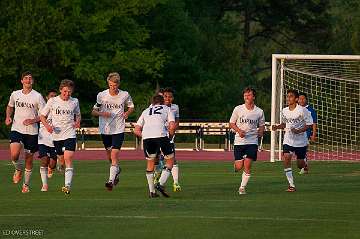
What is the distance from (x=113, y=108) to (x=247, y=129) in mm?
2590

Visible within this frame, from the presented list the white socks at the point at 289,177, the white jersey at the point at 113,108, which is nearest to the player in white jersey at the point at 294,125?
the white socks at the point at 289,177

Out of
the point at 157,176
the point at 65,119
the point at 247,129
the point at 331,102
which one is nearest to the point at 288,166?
the point at 247,129

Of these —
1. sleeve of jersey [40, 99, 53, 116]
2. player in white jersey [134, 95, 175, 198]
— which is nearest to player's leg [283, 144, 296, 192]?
player in white jersey [134, 95, 175, 198]

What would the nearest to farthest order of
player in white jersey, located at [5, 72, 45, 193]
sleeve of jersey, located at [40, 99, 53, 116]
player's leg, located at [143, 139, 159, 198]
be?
player's leg, located at [143, 139, 159, 198] → sleeve of jersey, located at [40, 99, 53, 116] → player in white jersey, located at [5, 72, 45, 193]

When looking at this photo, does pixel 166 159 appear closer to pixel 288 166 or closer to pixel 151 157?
pixel 151 157

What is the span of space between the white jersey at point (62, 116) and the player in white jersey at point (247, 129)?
2.72 meters

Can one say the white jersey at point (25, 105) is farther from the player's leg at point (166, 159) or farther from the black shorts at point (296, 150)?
the black shorts at point (296, 150)

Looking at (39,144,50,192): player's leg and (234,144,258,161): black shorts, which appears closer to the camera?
(234,144,258,161): black shorts

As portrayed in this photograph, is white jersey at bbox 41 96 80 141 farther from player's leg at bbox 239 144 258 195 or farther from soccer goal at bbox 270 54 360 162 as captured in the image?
soccer goal at bbox 270 54 360 162

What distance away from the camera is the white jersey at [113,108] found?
77.4 feet

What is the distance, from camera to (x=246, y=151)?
74.3 ft

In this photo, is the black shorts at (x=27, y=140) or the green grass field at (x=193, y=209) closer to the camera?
the green grass field at (x=193, y=209)

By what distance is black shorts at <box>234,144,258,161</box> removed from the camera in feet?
74.0

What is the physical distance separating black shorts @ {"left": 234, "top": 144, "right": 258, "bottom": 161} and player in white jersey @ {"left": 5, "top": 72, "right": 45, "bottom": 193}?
351cm
